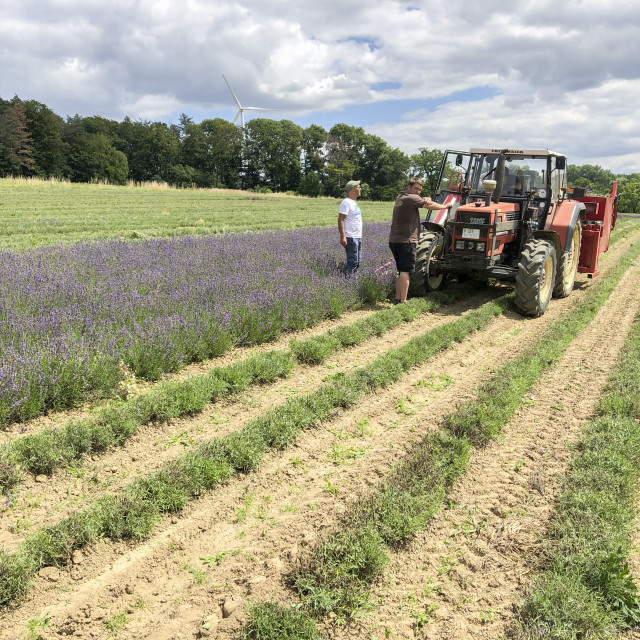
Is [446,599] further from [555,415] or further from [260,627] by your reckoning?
[555,415]

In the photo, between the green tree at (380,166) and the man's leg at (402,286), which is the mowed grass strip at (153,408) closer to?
the man's leg at (402,286)

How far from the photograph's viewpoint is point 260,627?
7.80 feet

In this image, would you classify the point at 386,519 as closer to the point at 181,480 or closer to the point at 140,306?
the point at 181,480

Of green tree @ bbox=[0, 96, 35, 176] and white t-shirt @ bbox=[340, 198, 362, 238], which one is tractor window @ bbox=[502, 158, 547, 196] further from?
green tree @ bbox=[0, 96, 35, 176]

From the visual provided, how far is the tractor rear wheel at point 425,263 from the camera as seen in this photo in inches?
336

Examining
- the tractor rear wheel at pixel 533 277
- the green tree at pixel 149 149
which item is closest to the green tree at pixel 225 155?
the green tree at pixel 149 149

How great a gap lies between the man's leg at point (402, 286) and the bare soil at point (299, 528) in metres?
3.32

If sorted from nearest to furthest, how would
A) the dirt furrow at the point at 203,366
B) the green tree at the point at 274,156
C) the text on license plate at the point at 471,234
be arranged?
1. the dirt furrow at the point at 203,366
2. the text on license plate at the point at 471,234
3. the green tree at the point at 274,156

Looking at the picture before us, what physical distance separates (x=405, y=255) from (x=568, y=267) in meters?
3.88

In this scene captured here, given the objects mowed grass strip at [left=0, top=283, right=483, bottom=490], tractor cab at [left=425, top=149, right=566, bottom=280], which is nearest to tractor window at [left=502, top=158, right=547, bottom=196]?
tractor cab at [left=425, top=149, right=566, bottom=280]

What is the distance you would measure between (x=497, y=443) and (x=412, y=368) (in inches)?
69.3

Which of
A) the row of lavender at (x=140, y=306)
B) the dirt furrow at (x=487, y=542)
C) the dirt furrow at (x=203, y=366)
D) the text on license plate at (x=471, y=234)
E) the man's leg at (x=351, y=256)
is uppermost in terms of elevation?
the text on license plate at (x=471, y=234)

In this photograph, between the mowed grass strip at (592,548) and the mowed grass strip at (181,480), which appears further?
the mowed grass strip at (181,480)

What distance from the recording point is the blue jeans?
9.02m
